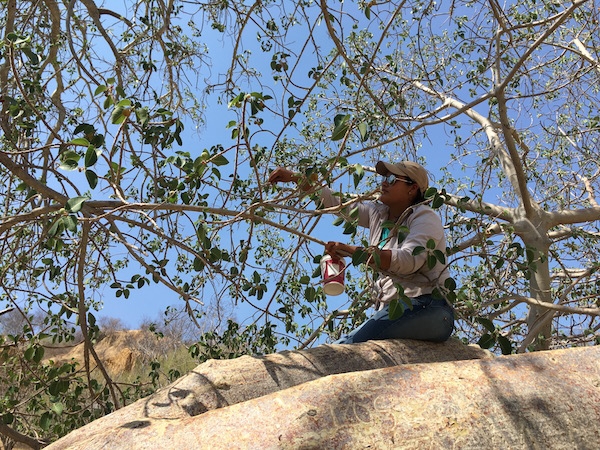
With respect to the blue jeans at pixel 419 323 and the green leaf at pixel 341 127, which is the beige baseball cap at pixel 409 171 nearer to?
the blue jeans at pixel 419 323

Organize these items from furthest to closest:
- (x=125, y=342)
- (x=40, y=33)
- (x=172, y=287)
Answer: (x=125, y=342), (x=40, y=33), (x=172, y=287)

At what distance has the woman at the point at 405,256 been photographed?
2268mm

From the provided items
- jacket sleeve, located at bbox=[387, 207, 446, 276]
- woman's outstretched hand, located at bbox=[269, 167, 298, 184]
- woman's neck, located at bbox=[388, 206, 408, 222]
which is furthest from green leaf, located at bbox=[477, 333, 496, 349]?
woman's outstretched hand, located at bbox=[269, 167, 298, 184]

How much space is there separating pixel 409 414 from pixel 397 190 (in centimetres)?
133

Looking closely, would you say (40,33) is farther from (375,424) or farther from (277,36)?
(375,424)

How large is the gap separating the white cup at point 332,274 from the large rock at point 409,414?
437 mm

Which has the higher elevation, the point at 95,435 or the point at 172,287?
the point at 172,287

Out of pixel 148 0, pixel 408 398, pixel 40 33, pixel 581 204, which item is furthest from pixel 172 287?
pixel 581 204

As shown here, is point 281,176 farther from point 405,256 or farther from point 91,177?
A: point 91,177

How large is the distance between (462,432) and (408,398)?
0.17 metres

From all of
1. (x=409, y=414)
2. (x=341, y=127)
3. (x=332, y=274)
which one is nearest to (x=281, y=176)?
(x=332, y=274)

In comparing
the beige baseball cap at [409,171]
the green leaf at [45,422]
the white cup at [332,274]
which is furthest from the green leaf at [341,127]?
the green leaf at [45,422]

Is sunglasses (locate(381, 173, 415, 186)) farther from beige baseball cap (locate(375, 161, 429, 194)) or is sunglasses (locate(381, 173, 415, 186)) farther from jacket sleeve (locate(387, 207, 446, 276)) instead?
jacket sleeve (locate(387, 207, 446, 276))

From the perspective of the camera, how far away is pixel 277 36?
165 inches
